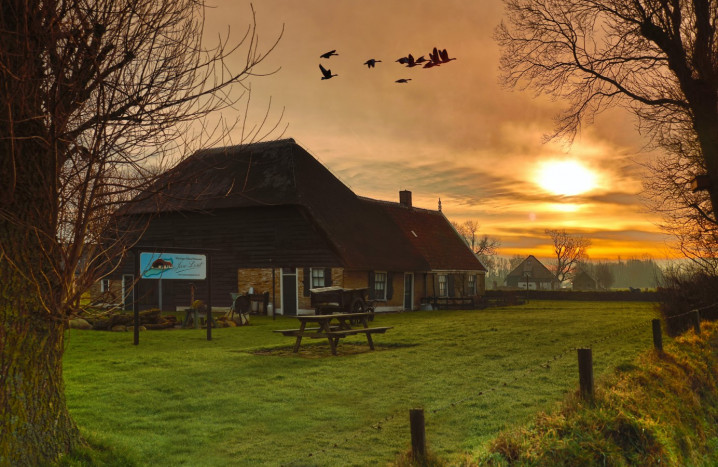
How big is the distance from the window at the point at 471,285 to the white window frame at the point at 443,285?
3233 millimetres

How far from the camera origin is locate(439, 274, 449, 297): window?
1689 inches

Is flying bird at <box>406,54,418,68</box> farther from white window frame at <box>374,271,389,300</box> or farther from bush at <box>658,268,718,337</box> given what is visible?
white window frame at <box>374,271,389,300</box>

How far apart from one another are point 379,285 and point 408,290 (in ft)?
13.7

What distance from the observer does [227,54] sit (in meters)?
7.01

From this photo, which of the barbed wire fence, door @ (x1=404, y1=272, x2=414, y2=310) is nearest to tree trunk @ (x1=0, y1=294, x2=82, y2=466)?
the barbed wire fence

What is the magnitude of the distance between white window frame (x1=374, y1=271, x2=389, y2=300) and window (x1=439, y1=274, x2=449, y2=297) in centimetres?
792

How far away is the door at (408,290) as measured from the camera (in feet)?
128

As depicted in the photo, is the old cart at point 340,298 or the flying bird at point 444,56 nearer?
the flying bird at point 444,56

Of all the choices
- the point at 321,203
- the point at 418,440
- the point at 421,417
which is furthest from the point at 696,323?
the point at 321,203

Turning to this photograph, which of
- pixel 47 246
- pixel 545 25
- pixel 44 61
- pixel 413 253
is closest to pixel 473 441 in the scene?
pixel 47 246

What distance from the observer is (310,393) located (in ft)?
35.7

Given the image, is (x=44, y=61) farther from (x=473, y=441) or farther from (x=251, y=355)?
(x=251, y=355)

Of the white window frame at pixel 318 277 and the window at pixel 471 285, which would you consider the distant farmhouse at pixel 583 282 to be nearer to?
the window at pixel 471 285

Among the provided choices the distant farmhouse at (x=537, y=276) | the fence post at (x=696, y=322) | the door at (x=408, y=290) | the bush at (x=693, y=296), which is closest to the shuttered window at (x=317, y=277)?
the door at (x=408, y=290)
